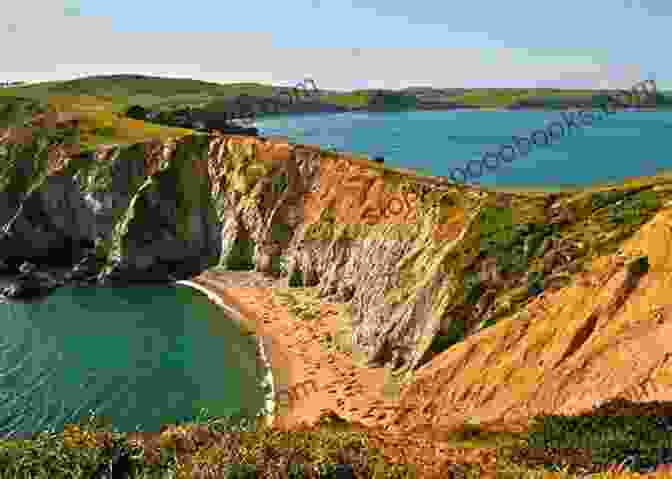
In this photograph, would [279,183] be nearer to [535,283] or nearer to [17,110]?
[535,283]

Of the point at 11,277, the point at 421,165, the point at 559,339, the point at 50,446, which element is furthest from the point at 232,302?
the point at 421,165

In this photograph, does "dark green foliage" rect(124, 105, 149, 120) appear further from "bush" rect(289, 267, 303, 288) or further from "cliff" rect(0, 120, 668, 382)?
"bush" rect(289, 267, 303, 288)

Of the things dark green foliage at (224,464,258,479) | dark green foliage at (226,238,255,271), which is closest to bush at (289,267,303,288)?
dark green foliage at (226,238,255,271)

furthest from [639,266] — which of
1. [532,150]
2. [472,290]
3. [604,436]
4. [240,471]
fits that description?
[532,150]

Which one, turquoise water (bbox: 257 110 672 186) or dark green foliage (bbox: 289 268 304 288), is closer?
dark green foliage (bbox: 289 268 304 288)

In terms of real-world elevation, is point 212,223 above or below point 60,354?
above

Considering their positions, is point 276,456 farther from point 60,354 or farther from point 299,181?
point 299,181

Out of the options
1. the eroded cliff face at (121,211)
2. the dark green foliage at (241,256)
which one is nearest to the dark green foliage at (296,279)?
the dark green foliage at (241,256)
